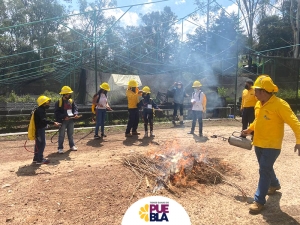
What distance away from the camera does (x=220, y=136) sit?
29.3 ft

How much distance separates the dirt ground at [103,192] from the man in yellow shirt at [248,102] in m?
1.34

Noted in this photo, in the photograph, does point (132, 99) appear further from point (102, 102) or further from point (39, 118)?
point (39, 118)

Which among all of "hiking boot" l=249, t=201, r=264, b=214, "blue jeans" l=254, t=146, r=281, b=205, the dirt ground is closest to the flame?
the dirt ground

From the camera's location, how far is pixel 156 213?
216cm

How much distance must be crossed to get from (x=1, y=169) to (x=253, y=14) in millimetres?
31580

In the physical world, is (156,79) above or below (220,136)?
above

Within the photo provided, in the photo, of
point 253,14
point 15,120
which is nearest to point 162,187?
point 15,120

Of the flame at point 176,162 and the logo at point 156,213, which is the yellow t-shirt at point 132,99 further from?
the logo at point 156,213

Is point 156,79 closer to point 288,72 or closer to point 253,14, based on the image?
point 288,72

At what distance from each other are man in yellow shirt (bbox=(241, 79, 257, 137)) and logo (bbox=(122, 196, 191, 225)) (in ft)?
20.6

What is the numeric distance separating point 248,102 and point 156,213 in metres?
6.40

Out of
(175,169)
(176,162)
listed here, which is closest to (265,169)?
(175,169)

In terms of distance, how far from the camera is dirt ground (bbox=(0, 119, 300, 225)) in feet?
11.8

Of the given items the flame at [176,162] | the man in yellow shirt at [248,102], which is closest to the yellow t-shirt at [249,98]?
the man in yellow shirt at [248,102]
